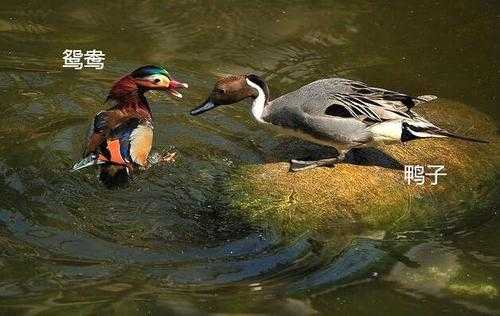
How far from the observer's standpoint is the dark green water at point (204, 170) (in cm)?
445

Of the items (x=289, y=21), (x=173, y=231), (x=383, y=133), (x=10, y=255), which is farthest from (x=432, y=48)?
(x=10, y=255)

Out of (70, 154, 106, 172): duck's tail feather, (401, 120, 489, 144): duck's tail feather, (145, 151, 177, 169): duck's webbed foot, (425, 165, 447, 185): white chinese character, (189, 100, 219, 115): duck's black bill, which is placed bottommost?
(145, 151, 177, 169): duck's webbed foot

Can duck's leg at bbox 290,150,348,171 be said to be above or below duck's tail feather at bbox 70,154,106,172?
above

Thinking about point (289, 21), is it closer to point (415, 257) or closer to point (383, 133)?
point (383, 133)

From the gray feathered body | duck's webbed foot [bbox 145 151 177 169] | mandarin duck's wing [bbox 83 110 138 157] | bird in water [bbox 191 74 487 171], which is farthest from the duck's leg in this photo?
mandarin duck's wing [bbox 83 110 138 157]

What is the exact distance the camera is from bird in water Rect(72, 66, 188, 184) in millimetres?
5805

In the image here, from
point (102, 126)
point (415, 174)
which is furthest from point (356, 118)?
point (102, 126)

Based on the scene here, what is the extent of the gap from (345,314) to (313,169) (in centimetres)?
163

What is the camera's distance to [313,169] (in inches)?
226

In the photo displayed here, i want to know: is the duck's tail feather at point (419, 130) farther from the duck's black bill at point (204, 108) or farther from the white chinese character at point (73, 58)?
the white chinese character at point (73, 58)

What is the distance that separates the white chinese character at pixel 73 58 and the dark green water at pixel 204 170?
9 centimetres

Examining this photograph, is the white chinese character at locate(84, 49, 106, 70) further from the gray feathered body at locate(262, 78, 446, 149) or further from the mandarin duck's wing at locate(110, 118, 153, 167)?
the gray feathered body at locate(262, 78, 446, 149)

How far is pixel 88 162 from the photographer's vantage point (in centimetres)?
568

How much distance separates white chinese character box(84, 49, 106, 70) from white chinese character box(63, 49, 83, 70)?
6 centimetres
